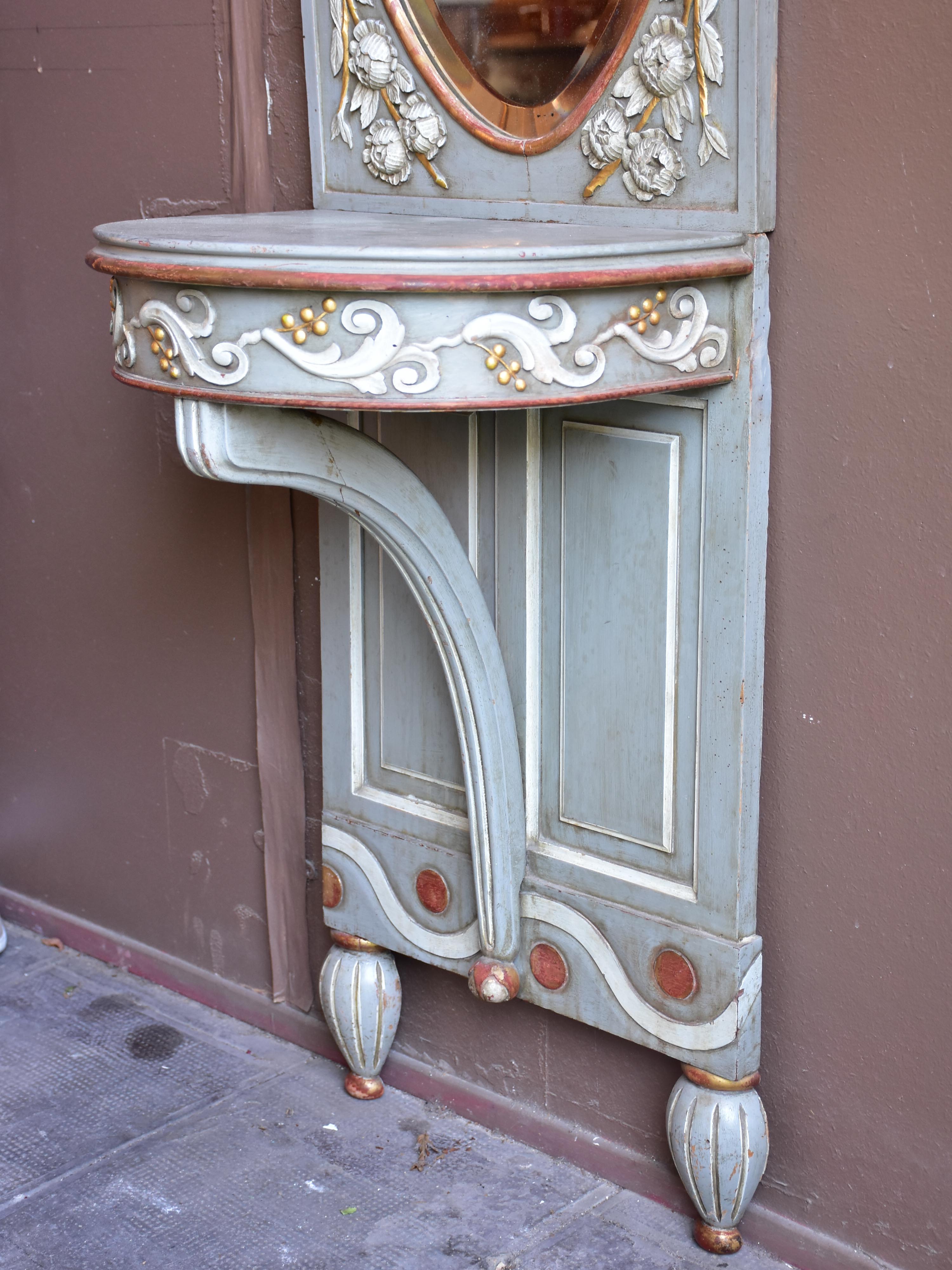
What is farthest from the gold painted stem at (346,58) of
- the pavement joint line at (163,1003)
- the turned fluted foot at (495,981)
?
the pavement joint line at (163,1003)

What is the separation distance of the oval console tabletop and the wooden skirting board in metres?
1.22

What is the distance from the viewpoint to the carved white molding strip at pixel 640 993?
2.08 m

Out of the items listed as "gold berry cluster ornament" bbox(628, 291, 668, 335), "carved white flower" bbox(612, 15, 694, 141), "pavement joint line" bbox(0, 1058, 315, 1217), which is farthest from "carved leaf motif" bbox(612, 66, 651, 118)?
"pavement joint line" bbox(0, 1058, 315, 1217)

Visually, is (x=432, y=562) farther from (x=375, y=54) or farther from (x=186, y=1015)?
(x=186, y=1015)

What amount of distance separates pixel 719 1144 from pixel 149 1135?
1.00 m

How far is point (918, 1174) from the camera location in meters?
2.00


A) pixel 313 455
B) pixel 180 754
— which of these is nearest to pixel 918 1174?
pixel 313 455

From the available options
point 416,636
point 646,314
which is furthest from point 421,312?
point 416,636

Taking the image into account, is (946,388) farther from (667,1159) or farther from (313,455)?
(667,1159)

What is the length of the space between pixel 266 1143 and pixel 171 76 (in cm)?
178

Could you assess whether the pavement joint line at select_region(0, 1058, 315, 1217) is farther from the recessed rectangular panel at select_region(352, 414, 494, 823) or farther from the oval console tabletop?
the oval console tabletop

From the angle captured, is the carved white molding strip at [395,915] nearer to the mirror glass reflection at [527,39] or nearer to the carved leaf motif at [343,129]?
the carved leaf motif at [343,129]

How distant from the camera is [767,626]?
2.01 meters

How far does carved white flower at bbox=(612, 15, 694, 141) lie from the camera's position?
1.83 meters
